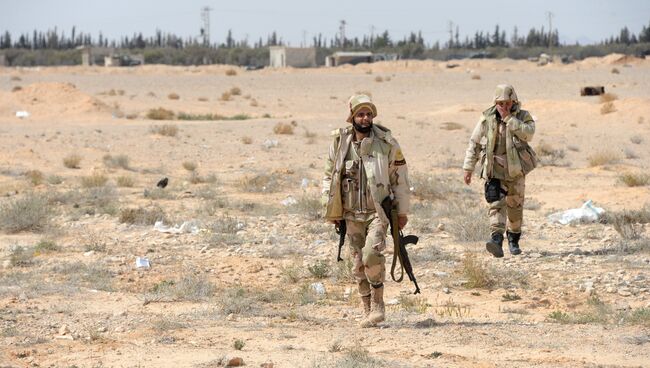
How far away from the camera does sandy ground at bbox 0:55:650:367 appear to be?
688cm

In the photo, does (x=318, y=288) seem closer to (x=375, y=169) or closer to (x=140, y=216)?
(x=375, y=169)

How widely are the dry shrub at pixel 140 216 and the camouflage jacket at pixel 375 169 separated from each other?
5.69m

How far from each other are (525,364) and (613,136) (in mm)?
17623

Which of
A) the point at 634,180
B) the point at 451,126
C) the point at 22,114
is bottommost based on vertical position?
the point at 634,180

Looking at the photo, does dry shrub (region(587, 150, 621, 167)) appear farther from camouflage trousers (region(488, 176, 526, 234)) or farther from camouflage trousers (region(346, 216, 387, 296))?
camouflage trousers (region(346, 216, 387, 296))

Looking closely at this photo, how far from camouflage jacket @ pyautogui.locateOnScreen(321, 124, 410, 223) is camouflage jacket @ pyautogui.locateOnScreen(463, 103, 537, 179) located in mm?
2661

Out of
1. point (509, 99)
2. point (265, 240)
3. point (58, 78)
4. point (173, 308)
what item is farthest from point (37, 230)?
point (58, 78)

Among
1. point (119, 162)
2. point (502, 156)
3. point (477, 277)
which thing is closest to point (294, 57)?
point (119, 162)

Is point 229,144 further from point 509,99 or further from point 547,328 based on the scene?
point 547,328

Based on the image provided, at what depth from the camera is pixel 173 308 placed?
851 centimetres

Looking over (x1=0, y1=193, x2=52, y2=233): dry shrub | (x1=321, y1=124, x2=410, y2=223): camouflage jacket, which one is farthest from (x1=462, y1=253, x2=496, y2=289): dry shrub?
(x1=0, y1=193, x2=52, y2=233): dry shrub

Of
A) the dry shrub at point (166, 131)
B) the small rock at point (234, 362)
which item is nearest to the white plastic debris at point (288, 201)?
the small rock at point (234, 362)

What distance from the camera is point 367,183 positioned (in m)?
7.41

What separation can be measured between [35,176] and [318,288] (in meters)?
8.53
